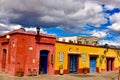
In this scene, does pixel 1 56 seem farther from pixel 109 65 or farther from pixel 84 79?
pixel 109 65

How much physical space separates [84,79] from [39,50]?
607 cm

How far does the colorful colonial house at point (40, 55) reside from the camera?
2602 centimetres

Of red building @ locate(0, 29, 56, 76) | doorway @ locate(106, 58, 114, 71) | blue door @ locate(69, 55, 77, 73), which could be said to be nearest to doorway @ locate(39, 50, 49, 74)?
red building @ locate(0, 29, 56, 76)

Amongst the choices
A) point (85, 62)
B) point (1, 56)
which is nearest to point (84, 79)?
point (85, 62)

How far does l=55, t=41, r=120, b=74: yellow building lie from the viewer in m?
29.9

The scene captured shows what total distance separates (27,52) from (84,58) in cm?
986

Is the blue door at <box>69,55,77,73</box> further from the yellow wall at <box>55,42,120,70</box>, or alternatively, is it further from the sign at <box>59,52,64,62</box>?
the sign at <box>59,52,64,62</box>

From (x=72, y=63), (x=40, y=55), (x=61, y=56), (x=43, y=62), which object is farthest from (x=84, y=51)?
(x=40, y=55)

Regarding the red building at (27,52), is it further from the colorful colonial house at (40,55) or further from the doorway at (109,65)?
the doorway at (109,65)

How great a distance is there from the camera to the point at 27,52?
26406 millimetres

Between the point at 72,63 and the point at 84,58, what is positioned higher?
the point at 84,58

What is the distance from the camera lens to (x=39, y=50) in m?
27.4

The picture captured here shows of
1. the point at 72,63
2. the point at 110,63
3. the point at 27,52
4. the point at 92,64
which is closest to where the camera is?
the point at 27,52

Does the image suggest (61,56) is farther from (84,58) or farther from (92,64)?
(92,64)
